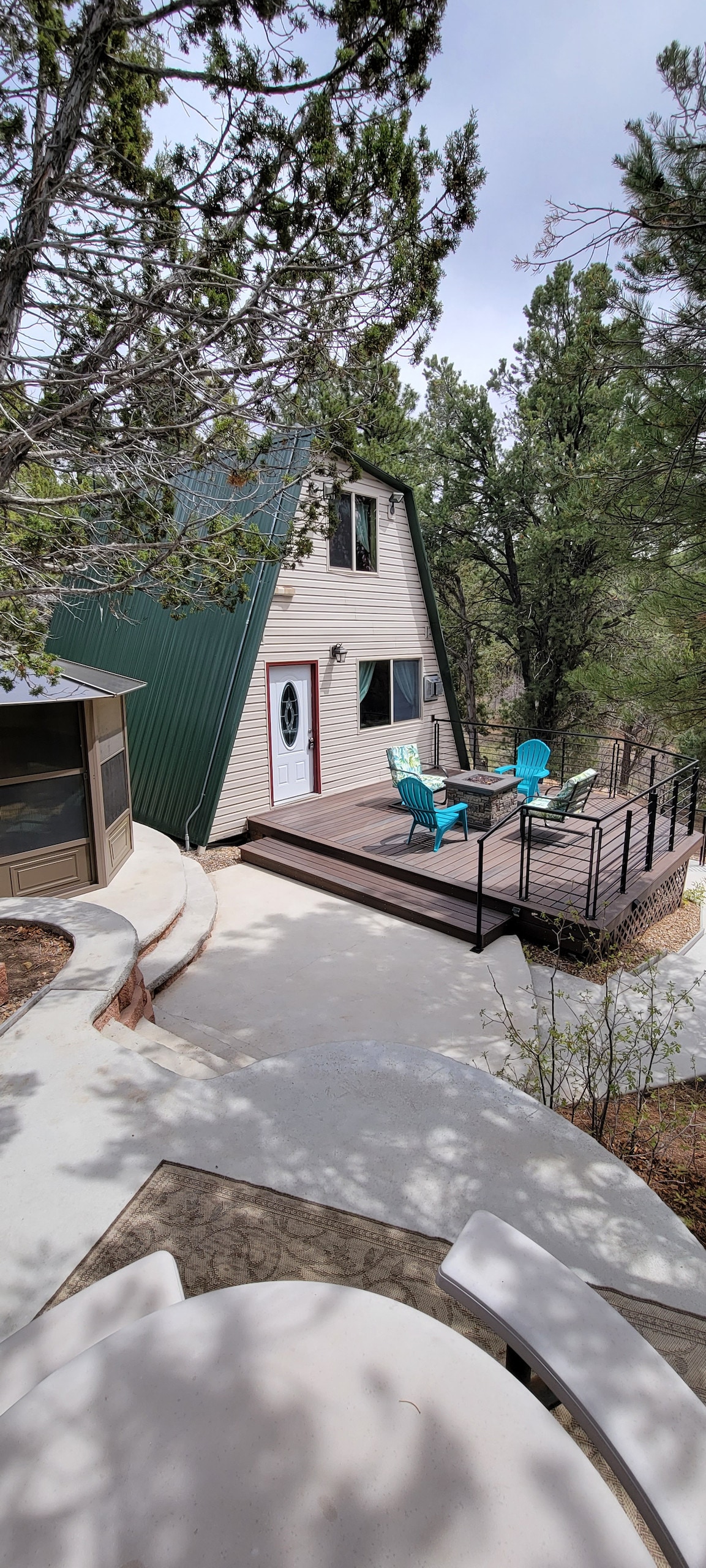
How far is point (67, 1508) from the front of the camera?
1.20 m

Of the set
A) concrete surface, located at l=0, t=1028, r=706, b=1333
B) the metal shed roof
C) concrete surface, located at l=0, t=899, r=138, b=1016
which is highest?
the metal shed roof

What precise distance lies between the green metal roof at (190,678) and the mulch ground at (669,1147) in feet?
19.5

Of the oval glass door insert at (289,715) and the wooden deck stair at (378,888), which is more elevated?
the oval glass door insert at (289,715)

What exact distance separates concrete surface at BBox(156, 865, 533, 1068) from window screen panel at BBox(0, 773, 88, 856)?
1682 millimetres

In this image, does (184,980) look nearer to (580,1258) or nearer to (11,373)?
(580,1258)

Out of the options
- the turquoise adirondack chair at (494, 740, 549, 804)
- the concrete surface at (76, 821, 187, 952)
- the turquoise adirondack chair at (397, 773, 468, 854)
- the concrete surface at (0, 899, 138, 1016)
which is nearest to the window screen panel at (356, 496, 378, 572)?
the turquoise adirondack chair at (494, 740, 549, 804)

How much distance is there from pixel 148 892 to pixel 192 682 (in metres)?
3.39

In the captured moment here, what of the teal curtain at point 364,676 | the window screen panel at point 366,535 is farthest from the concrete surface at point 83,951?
the window screen panel at point 366,535

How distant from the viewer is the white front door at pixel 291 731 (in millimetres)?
9203

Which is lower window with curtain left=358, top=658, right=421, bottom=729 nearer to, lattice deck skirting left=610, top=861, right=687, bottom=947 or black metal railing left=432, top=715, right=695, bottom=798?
black metal railing left=432, top=715, right=695, bottom=798

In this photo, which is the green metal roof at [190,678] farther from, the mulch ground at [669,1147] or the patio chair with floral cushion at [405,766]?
the mulch ground at [669,1147]

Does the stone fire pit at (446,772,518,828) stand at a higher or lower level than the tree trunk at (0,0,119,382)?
lower

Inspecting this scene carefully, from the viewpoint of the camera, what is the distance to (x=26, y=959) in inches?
172

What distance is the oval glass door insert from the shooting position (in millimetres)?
9320
